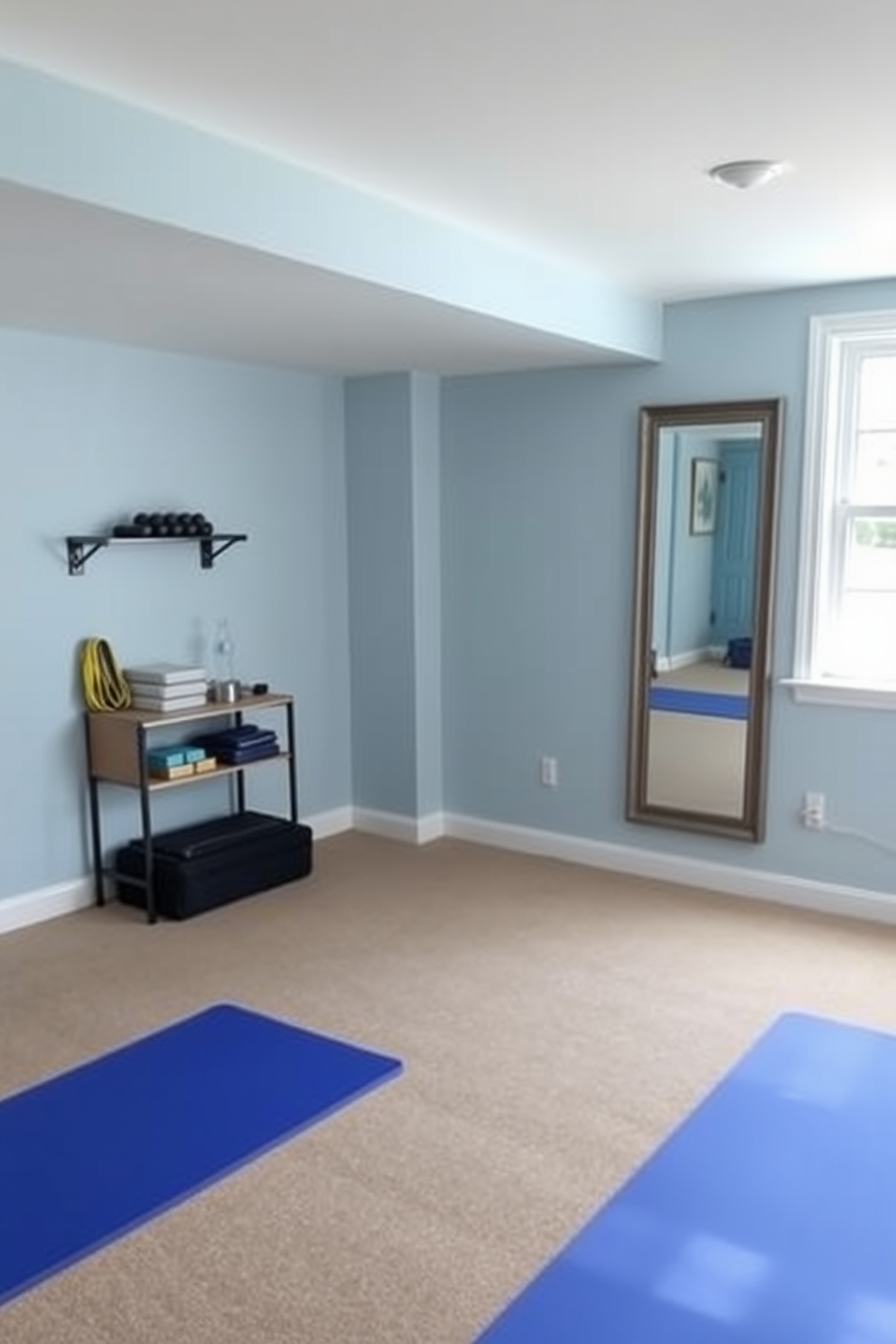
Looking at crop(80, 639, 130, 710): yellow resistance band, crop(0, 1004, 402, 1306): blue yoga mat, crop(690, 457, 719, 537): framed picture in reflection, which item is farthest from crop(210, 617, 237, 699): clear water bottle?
crop(690, 457, 719, 537): framed picture in reflection

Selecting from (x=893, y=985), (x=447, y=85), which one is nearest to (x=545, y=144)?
(x=447, y=85)

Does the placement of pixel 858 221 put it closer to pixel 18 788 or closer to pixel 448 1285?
pixel 448 1285

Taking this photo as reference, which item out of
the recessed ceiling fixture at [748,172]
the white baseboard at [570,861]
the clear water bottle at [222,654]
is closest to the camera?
the recessed ceiling fixture at [748,172]

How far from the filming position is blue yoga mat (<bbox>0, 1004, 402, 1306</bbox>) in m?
2.15

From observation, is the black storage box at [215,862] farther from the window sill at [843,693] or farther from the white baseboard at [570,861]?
the window sill at [843,693]

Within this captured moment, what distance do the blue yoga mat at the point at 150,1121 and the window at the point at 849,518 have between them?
2.20 m

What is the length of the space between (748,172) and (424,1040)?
7.76ft

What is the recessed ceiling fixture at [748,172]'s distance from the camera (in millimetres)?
2578

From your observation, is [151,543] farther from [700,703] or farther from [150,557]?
[700,703]

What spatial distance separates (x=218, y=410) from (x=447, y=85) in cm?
247

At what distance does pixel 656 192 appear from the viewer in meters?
2.82

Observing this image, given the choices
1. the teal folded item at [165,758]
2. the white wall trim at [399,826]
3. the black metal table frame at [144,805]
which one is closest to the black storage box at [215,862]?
the black metal table frame at [144,805]

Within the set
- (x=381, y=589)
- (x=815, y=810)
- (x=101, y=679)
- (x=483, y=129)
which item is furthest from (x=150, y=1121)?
(x=381, y=589)

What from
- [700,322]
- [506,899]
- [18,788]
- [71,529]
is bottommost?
[506,899]
